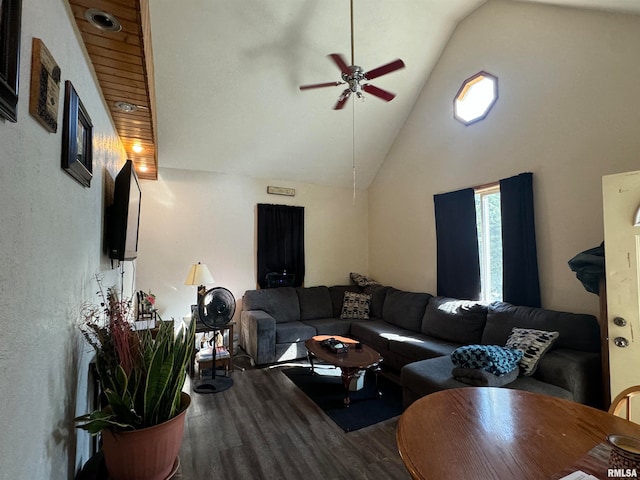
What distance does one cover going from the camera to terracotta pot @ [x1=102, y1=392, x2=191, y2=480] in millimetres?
1127

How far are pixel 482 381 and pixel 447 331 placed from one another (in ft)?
4.19

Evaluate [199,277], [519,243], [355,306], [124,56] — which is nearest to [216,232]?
[199,277]

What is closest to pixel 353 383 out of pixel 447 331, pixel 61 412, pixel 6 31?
pixel 447 331

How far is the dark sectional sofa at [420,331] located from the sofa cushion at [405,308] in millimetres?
12

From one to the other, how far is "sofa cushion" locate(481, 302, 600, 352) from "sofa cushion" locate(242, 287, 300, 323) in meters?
2.49

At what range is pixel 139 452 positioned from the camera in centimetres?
Answer: 114

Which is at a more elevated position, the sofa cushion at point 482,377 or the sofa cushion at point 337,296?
the sofa cushion at point 337,296

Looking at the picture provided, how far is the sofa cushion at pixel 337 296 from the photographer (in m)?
4.71

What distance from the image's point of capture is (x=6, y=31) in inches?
25.9

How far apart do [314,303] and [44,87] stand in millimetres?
4026

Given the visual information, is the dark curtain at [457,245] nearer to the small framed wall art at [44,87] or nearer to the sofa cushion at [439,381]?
the sofa cushion at [439,381]

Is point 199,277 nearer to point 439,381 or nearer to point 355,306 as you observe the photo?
point 355,306

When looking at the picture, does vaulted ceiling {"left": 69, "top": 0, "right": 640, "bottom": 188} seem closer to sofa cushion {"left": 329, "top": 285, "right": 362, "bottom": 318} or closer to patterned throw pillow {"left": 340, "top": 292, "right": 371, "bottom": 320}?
sofa cushion {"left": 329, "top": 285, "right": 362, "bottom": 318}

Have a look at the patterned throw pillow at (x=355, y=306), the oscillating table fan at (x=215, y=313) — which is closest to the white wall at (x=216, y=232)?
the patterned throw pillow at (x=355, y=306)
